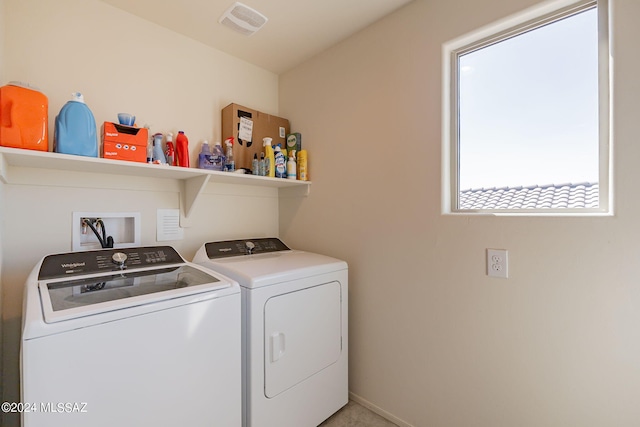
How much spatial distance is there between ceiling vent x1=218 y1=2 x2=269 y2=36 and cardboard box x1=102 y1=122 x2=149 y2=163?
0.90 m

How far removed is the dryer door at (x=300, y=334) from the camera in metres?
1.46

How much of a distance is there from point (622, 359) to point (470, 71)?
151cm

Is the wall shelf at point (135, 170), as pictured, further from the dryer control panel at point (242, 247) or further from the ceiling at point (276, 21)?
the ceiling at point (276, 21)

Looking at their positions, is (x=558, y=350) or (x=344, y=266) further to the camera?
(x=344, y=266)

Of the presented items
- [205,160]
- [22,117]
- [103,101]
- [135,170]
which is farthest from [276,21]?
[22,117]

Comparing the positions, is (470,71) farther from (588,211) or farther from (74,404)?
(74,404)

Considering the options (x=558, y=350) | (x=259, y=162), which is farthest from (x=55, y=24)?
(x=558, y=350)

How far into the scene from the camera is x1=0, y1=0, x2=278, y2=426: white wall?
1.43 m

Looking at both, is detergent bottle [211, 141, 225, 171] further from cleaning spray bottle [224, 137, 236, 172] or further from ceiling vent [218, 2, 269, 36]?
ceiling vent [218, 2, 269, 36]

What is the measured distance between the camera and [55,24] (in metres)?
1.53

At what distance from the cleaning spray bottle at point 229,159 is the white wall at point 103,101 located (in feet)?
0.59

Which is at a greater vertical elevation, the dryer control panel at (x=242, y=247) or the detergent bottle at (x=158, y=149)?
the detergent bottle at (x=158, y=149)

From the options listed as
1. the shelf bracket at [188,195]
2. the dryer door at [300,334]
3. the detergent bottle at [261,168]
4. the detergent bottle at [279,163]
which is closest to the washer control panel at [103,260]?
the shelf bracket at [188,195]

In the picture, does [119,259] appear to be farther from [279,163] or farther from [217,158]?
[279,163]
